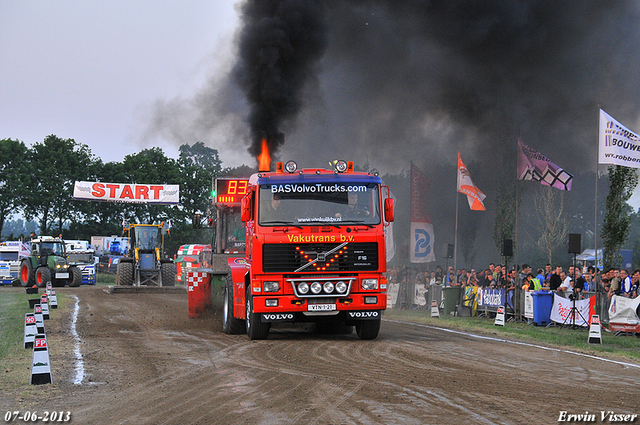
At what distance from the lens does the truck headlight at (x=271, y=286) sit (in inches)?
462

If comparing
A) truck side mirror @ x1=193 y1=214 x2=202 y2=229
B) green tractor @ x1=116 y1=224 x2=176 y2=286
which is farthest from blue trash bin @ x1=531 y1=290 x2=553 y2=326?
green tractor @ x1=116 y1=224 x2=176 y2=286

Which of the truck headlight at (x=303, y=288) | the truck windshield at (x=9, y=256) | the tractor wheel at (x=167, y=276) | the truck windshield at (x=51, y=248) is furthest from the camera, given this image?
the truck windshield at (x=9, y=256)

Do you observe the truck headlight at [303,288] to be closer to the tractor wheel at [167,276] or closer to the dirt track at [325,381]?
the dirt track at [325,381]

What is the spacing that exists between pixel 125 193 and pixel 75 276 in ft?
36.5

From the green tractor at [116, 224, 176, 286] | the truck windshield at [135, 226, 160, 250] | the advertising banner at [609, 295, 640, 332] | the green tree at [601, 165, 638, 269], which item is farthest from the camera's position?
the truck windshield at [135, 226, 160, 250]

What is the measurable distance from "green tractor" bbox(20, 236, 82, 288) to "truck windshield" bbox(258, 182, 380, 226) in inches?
1000

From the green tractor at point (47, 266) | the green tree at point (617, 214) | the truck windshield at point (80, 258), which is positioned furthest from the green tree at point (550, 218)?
the truck windshield at point (80, 258)

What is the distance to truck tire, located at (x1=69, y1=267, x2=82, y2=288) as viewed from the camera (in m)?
36.5

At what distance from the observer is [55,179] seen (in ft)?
214

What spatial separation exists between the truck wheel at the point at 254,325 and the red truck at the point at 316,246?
1.0 inches

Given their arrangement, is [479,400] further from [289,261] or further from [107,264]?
[107,264]

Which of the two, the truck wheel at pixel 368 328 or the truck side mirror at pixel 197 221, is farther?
the truck side mirror at pixel 197 221

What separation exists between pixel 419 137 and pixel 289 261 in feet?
85.0

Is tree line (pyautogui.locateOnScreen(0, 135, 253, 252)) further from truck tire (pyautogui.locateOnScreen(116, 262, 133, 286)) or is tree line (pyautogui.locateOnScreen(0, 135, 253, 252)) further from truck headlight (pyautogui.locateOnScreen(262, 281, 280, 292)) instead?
truck headlight (pyautogui.locateOnScreen(262, 281, 280, 292))
